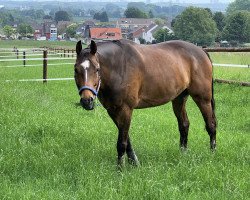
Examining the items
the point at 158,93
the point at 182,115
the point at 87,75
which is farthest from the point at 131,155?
the point at 87,75

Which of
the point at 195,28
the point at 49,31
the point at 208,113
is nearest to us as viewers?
the point at 208,113

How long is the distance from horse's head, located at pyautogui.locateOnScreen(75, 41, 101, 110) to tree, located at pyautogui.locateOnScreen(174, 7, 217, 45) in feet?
130

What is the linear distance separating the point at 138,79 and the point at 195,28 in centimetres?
4504

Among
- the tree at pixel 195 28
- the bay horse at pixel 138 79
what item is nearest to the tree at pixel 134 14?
the tree at pixel 195 28

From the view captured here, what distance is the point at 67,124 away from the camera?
7.80 m

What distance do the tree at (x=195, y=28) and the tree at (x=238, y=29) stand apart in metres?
1.71

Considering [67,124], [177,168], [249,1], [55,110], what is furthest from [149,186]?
[249,1]

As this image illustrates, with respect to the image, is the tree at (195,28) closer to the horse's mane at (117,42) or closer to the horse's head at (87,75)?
the horse's mane at (117,42)

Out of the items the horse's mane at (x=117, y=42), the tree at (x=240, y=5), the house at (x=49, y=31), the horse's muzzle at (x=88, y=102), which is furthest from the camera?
the tree at (x=240, y=5)

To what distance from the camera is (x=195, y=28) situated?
4972 centimetres

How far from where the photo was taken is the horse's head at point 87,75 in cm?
494

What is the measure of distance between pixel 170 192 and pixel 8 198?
146cm

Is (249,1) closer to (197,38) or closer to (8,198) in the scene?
(197,38)

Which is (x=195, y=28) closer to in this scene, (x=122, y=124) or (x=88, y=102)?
(x=122, y=124)
